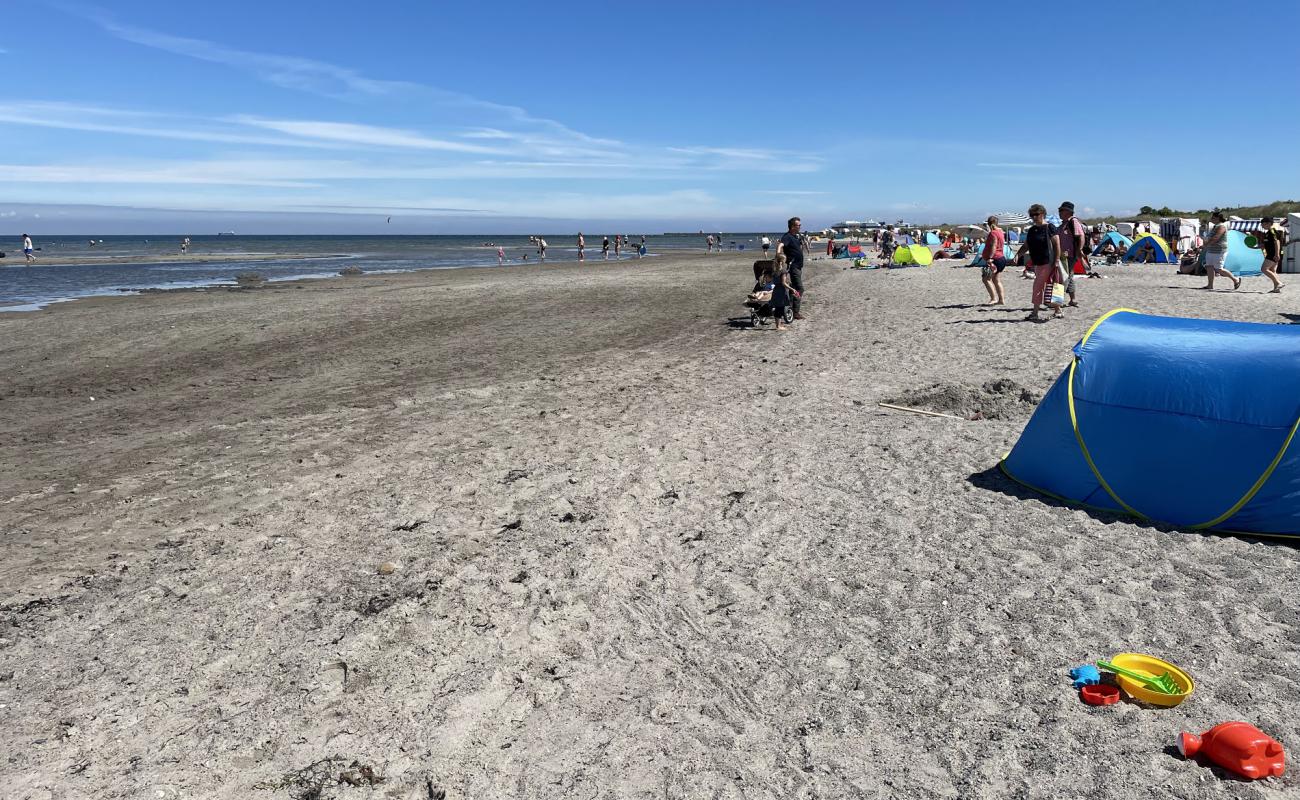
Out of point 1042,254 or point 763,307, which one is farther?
point 763,307

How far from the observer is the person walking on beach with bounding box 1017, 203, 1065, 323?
1362cm

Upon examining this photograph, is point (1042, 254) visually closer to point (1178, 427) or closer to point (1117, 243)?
point (1178, 427)

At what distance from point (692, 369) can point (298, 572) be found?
7.54 meters

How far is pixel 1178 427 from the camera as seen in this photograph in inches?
218

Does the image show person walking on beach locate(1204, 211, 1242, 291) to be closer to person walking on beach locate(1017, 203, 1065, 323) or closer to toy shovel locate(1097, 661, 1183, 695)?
person walking on beach locate(1017, 203, 1065, 323)

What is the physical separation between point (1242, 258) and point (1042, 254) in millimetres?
13688

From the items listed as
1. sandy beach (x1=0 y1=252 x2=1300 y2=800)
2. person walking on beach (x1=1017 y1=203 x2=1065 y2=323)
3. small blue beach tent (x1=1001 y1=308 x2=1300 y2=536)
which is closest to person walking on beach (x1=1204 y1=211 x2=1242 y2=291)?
person walking on beach (x1=1017 y1=203 x2=1065 y2=323)

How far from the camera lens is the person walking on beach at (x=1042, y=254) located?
13625 mm

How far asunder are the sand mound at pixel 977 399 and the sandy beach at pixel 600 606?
53 millimetres

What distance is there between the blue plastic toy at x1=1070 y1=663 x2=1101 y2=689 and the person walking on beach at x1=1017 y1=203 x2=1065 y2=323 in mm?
11211

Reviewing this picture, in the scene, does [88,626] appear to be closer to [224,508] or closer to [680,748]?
[224,508]

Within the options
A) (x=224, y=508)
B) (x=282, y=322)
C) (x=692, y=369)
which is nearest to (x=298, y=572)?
(x=224, y=508)

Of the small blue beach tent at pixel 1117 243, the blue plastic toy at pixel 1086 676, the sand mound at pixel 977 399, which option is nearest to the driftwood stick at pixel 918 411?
the sand mound at pixel 977 399

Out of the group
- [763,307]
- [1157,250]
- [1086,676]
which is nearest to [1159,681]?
[1086,676]
